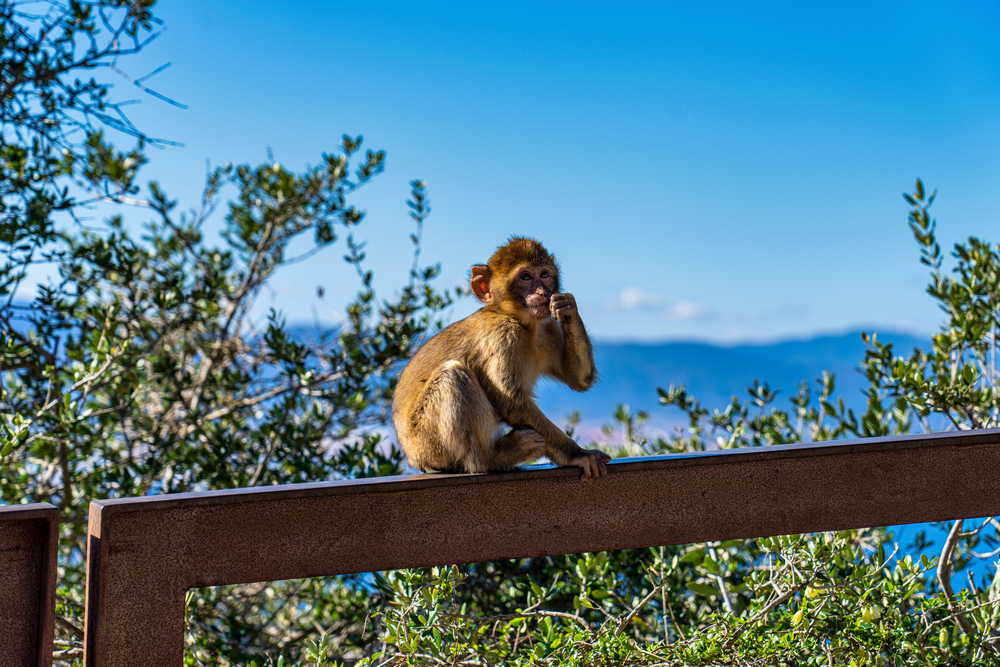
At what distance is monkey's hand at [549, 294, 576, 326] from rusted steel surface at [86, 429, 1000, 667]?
52 centimetres

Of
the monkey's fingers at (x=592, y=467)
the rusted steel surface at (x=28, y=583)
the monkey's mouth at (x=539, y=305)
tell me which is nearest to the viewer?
the rusted steel surface at (x=28, y=583)

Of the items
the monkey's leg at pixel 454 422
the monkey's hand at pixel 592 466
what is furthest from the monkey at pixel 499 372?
the monkey's hand at pixel 592 466

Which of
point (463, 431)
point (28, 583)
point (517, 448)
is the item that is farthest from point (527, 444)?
point (28, 583)

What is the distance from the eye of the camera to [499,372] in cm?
235

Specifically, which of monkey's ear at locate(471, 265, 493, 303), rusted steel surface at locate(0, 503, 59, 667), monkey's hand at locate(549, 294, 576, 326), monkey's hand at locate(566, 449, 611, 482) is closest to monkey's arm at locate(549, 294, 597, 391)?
monkey's hand at locate(549, 294, 576, 326)

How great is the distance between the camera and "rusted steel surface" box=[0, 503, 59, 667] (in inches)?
55.3

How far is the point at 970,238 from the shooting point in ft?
12.5

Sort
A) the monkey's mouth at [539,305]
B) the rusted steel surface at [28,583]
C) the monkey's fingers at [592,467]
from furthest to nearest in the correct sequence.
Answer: the monkey's mouth at [539,305], the monkey's fingers at [592,467], the rusted steel surface at [28,583]

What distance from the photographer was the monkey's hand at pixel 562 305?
2.29 metres

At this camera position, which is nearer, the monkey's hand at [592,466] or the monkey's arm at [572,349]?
the monkey's hand at [592,466]

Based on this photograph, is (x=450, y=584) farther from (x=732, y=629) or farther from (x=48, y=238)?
(x=48, y=238)

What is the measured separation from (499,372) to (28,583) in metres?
1.27

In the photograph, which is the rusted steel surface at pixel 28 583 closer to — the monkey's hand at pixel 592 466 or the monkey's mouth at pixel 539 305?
the monkey's hand at pixel 592 466

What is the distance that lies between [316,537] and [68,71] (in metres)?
2.88
